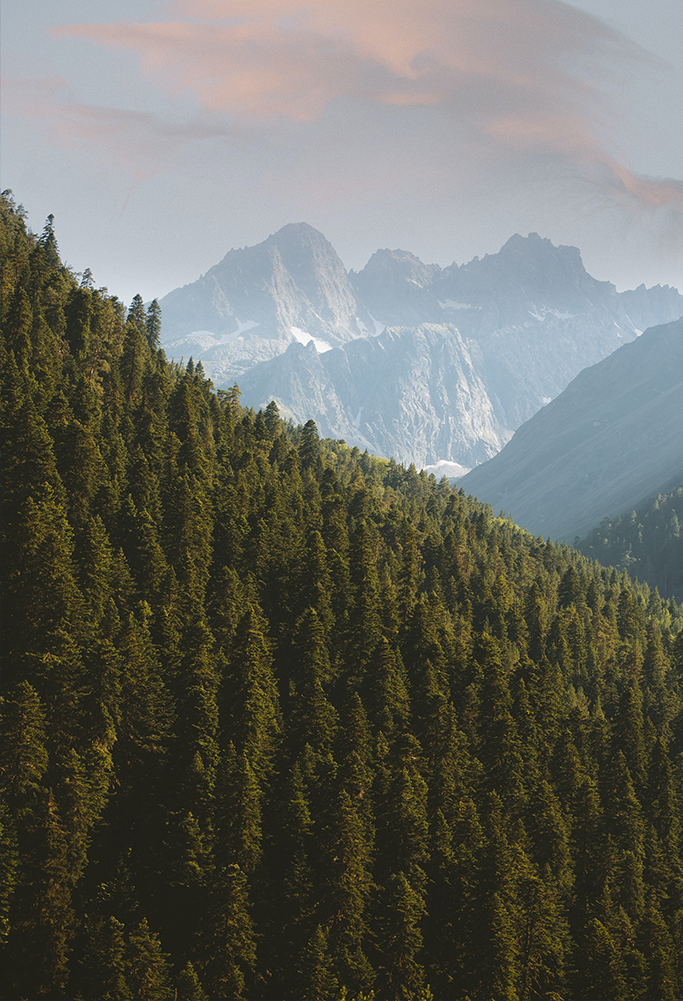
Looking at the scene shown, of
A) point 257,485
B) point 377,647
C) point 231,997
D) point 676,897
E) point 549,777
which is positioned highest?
point 257,485

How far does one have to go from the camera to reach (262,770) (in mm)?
71250

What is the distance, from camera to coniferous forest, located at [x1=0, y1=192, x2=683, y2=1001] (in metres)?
59.8

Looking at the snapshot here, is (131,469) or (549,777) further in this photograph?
(131,469)

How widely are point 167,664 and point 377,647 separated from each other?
23522mm

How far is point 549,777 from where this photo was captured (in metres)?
91.5

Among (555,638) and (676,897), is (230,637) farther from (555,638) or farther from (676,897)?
(555,638)

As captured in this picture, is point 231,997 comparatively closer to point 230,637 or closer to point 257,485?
point 230,637

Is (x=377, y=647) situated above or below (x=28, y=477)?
below

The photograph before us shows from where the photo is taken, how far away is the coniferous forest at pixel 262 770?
5978 cm

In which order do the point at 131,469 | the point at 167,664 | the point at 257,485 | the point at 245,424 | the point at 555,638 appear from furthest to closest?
the point at 245,424
the point at 555,638
the point at 257,485
the point at 131,469
the point at 167,664

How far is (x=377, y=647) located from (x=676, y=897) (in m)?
37.8

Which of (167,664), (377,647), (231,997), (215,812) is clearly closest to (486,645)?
(377,647)

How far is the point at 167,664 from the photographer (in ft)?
264

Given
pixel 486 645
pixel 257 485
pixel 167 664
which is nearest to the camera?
pixel 167 664
